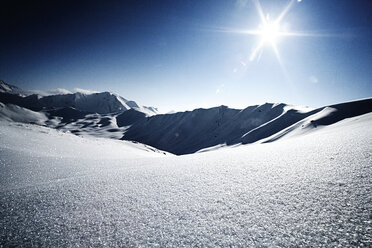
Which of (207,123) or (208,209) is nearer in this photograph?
(208,209)

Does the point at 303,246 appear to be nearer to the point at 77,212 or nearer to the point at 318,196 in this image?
the point at 318,196

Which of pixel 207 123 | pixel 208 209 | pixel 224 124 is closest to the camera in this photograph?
pixel 208 209

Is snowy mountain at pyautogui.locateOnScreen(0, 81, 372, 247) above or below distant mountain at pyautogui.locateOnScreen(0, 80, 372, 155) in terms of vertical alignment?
below

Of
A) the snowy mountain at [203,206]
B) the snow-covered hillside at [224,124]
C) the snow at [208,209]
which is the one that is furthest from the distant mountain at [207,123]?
the snow at [208,209]

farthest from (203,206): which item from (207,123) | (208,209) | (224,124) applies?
(207,123)

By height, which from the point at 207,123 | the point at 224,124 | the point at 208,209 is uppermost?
the point at 207,123

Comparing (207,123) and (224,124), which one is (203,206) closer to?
(224,124)

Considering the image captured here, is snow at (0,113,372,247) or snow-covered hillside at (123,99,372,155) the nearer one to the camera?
snow at (0,113,372,247)

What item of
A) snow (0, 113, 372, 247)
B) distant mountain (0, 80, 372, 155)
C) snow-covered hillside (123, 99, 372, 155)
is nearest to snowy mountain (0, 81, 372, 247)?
snow (0, 113, 372, 247)

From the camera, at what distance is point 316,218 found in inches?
64.4

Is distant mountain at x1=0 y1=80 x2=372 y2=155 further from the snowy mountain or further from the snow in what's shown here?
the snow

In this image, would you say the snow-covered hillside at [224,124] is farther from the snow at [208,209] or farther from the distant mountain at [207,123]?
the snow at [208,209]

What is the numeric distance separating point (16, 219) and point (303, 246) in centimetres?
334

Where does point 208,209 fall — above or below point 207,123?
below
